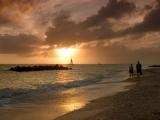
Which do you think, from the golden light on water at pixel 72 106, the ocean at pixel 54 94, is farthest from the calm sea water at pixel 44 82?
the golden light on water at pixel 72 106

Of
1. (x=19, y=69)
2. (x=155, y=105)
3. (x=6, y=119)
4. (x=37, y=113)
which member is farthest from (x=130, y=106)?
(x=19, y=69)

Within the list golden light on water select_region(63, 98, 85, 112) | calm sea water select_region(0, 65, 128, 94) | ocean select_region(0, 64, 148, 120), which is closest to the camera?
golden light on water select_region(63, 98, 85, 112)

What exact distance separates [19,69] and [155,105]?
410 feet

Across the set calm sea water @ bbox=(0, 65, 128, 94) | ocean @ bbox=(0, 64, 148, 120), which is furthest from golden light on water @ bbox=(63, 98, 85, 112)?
calm sea water @ bbox=(0, 65, 128, 94)

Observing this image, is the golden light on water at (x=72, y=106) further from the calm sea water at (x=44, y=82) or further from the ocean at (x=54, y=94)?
the calm sea water at (x=44, y=82)

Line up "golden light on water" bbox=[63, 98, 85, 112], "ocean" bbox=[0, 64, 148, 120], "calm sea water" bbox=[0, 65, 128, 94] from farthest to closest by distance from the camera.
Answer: "calm sea water" bbox=[0, 65, 128, 94], "ocean" bbox=[0, 64, 148, 120], "golden light on water" bbox=[63, 98, 85, 112]

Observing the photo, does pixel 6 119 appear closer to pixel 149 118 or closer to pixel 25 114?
pixel 25 114

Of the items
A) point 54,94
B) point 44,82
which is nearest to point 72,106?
point 54,94

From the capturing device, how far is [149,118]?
44.2 feet

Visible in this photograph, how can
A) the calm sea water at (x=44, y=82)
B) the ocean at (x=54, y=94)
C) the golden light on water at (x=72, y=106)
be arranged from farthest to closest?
the calm sea water at (x=44, y=82), the ocean at (x=54, y=94), the golden light on water at (x=72, y=106)

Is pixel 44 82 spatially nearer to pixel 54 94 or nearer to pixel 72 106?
pixel 54 94

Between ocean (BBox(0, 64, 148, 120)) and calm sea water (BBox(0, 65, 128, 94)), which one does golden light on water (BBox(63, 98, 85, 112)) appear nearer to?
ocean (BBox(0, 64, 148, 120))

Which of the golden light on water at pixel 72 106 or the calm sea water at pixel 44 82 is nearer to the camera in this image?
the golden light on water at pixel 72 106

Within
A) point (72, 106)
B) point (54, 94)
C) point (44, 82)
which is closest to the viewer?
point (72, 106)
